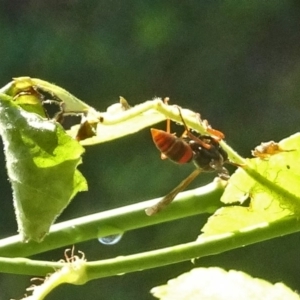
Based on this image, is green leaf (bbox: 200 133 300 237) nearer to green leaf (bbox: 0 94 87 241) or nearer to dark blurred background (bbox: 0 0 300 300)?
green leaf (bbox: 0 94 87 241)

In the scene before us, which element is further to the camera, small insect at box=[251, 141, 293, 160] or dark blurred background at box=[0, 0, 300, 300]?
dark blurred background at box=[0, 0, 300, 300]

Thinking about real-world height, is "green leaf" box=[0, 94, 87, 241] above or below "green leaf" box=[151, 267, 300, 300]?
above

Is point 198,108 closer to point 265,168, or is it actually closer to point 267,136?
point 267,136

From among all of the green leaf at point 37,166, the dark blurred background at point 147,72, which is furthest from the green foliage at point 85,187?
the dark blurred background at point 147,72

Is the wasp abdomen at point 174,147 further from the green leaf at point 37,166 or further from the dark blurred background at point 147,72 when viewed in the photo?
the dark blurred background at point 147,72

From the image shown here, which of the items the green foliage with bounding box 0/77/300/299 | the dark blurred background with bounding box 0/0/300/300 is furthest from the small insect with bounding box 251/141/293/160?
the dark blurred background with bounding box 0/0/300/300

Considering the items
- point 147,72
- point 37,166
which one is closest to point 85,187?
point 37,166
